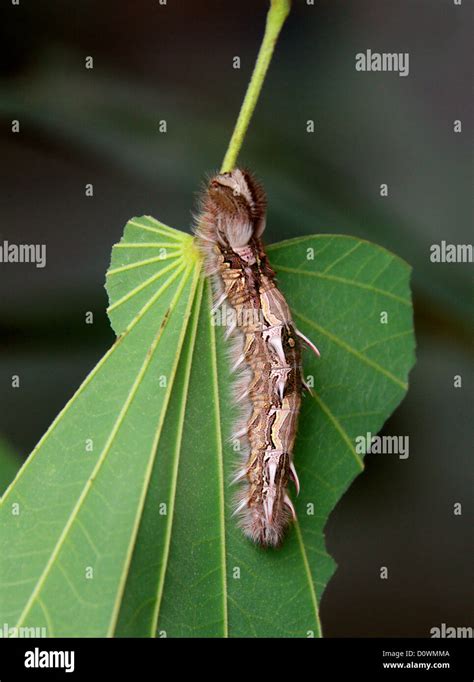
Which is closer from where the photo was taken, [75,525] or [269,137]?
[75,525]

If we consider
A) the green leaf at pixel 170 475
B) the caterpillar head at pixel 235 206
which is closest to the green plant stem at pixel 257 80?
the caterpillar head at pixel 235 206

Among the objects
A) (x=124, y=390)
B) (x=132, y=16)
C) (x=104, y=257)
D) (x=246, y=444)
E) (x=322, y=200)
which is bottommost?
(x=246, y=444)

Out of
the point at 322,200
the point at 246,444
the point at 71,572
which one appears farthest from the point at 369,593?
the point at 322,200

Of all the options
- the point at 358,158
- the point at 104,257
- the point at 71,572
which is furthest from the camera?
the point at 358,158

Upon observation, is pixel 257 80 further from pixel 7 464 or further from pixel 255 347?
pixel 7 464

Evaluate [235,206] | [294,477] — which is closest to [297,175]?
[235,206]

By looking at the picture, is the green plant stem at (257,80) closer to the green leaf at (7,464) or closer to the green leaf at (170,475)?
the green leaf at (170,475)

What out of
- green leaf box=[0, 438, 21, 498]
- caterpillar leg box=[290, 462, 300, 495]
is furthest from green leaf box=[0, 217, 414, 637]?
green leaf box=[0, 438, 21, 498]

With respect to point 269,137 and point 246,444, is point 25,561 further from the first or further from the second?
point 269,137
